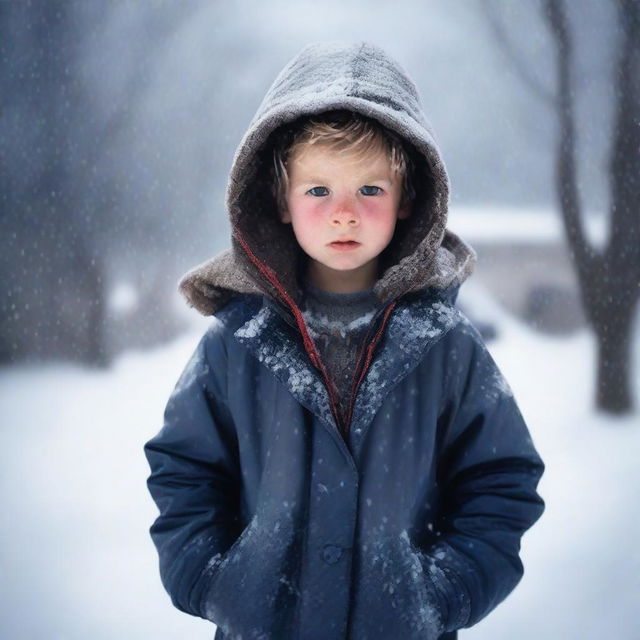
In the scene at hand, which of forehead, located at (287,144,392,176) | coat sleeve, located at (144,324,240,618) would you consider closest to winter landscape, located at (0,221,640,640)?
coat sleeve, located at (144,324,240,618)

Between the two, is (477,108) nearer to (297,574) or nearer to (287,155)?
(287,155)

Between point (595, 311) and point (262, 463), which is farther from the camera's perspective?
point (595, 311)

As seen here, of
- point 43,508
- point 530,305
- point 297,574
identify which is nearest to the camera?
point 297,574

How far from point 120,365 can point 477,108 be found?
1364 mm

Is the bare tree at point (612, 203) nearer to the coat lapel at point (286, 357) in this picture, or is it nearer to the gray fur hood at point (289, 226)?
the gray fur hood at point (289, 226)

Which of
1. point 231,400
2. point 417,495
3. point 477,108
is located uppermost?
point 477,108

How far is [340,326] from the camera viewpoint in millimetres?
1013

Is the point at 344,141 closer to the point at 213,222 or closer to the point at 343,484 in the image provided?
the point at 343,484

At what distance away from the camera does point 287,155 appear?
1001 mm

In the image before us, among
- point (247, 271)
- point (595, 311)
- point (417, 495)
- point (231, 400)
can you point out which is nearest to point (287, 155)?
point (247, 271)

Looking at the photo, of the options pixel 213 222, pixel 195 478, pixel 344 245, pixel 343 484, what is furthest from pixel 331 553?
pixel 213 222

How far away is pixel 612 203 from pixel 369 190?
1.19 meters

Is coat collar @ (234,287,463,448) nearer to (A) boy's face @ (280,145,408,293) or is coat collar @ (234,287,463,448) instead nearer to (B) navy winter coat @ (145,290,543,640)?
(B) navy winter coat @ (145,290,543,640)

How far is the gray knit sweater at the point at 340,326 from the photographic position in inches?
39.0
